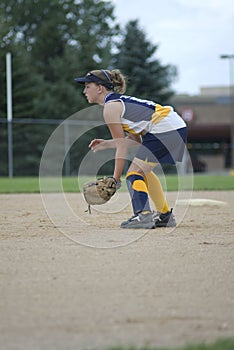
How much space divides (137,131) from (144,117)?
152 mm

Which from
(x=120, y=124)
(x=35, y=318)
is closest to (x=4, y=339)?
(x=35, y=318)

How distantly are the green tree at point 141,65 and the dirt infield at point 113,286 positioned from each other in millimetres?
27438

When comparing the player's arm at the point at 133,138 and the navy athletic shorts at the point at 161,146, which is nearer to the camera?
the navy athletic shorts at the point at 161,146

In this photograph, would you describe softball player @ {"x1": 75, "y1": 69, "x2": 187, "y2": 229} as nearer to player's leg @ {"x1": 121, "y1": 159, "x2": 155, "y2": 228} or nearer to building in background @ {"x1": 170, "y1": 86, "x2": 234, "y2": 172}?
player's leg @ {"x1": 121, "y1": 159, "x2": 155, "y2": 228}

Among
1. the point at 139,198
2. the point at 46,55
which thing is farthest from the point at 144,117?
the point at 46,55

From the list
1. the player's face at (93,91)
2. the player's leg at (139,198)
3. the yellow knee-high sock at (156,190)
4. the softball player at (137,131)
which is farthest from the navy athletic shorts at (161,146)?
the player's face at (93,91)

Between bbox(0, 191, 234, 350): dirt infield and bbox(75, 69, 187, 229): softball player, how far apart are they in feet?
1.35

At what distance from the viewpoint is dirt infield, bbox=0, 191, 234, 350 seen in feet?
9.80

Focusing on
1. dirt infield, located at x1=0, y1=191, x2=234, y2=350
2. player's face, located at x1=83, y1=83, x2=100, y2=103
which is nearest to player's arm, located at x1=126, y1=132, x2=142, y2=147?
player's face, located at x1=83, y1=83, x2=100, y2=103

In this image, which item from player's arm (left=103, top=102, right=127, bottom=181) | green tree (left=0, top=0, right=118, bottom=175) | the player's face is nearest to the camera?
player's arm (left=103, top=102, right=127, bottom=181)

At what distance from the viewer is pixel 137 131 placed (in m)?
6.61

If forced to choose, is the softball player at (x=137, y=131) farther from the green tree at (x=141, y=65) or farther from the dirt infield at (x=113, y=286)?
the green tree at (x=141, y=65)

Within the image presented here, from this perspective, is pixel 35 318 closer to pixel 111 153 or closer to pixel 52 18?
pixel 111 153

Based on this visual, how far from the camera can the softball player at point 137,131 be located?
6.46 meters
